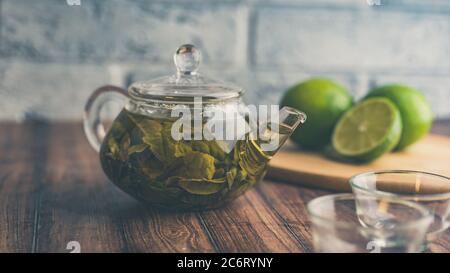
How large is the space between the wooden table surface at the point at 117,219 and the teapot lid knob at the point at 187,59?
17 centimetres

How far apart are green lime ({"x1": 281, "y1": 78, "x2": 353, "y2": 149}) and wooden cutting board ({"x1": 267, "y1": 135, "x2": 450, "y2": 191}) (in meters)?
0.03

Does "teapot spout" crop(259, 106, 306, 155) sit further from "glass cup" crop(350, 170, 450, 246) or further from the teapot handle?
the teapot handle

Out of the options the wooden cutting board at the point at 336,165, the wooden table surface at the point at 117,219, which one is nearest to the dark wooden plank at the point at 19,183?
the wooden table surface at the point at 117,219

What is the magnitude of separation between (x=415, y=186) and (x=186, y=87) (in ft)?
0.93

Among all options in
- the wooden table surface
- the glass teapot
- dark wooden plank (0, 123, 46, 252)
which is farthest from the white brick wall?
the glass teapot

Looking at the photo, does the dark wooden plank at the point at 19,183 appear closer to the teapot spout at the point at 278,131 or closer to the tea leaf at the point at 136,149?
the tea leaf at the point at 136,149

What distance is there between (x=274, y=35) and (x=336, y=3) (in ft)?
0.52

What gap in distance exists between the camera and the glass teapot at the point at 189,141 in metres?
0.73

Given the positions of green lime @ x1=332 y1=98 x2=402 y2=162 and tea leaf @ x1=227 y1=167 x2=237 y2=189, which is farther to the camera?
green lime @ x1=332 y1=98 x2=402 y2=162

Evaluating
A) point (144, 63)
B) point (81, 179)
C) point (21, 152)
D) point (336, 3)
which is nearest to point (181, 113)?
point (81, 179)

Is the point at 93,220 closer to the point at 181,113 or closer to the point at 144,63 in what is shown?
the point at 181,113

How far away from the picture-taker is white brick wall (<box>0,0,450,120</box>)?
1322mm
